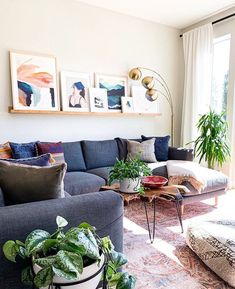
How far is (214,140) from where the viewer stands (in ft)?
10.9

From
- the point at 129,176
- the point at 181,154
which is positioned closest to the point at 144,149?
the point at 181,154

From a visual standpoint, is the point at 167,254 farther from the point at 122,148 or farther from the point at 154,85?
the point at 154,85

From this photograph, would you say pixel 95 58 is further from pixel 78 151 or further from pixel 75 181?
pixel 75 181

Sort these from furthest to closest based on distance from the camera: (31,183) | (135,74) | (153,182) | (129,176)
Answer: (135,74) → (153,182) → (129,176) → (31,183)

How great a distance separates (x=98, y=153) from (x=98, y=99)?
84 cm

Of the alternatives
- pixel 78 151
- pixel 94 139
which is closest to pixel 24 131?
pixel 78 151

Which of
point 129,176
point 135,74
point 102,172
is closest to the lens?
point 129,176

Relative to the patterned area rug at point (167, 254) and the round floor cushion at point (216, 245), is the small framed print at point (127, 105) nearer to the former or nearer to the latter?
the patterned area rug at point (167, 254)

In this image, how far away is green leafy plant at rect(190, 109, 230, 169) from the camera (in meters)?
3.32

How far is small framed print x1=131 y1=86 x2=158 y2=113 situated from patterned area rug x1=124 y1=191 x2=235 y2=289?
5.70ft

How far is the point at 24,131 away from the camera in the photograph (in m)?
3.17

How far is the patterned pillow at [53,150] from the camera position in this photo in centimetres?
278

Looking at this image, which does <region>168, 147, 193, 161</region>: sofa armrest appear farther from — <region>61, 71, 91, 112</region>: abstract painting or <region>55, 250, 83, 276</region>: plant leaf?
<region>55, 250, 83, 276</region>: plant leaf

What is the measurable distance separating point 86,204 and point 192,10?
139 inches
